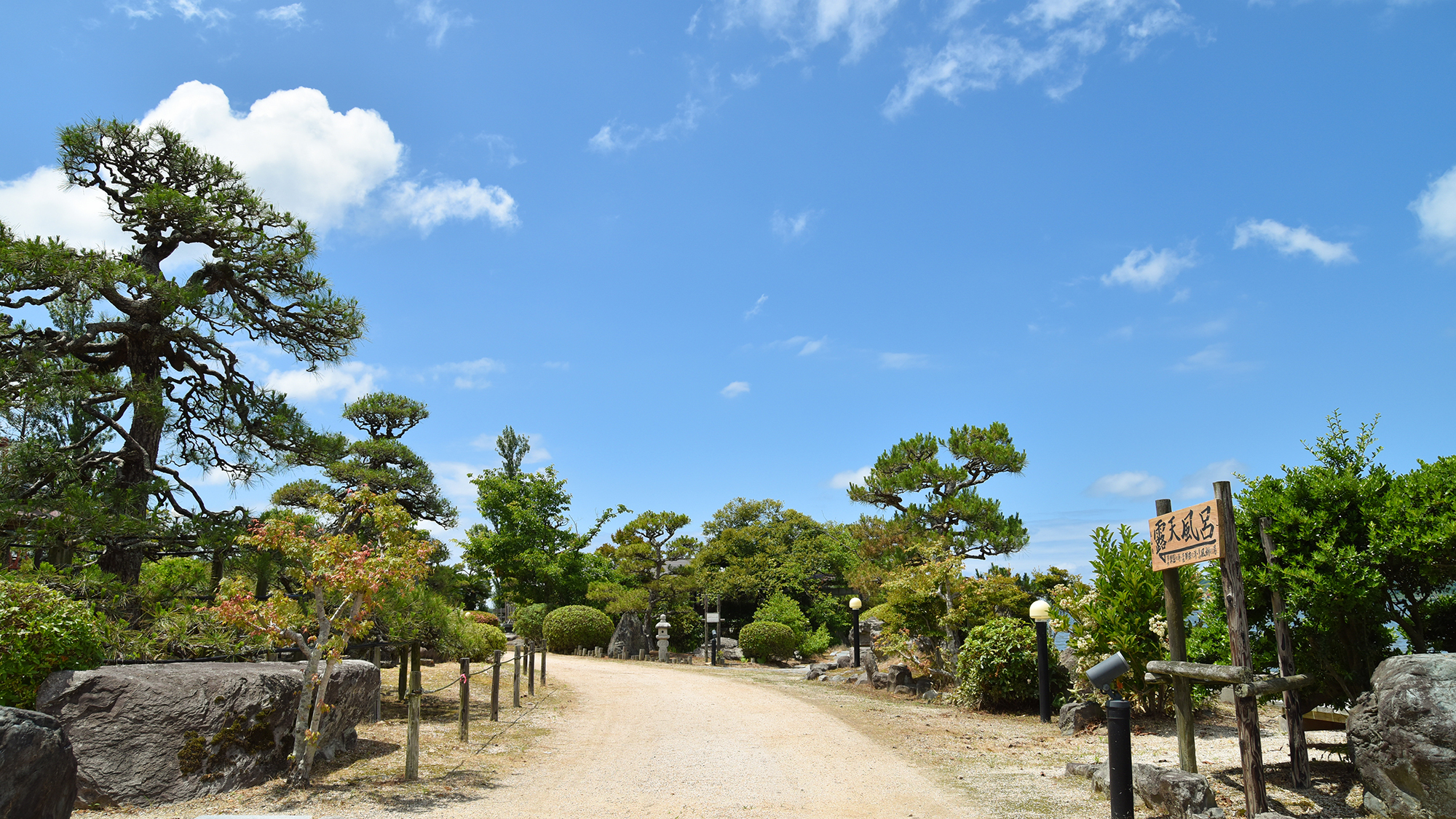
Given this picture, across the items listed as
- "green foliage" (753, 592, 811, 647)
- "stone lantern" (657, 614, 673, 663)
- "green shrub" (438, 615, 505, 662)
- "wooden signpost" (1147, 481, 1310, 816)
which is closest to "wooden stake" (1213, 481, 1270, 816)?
"wooden signpost" (1147, 481, 1310, 816)

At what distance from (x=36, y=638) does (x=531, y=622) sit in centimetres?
2217

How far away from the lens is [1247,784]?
19.9ft

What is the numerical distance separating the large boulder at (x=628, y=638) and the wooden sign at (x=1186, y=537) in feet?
70.5

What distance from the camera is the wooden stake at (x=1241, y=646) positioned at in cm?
600

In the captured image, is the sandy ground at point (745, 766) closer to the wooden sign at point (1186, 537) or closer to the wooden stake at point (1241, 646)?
the wooden stake at point (1241, 646)

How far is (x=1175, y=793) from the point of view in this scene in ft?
19.9

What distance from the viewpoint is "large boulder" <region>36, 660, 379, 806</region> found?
6453mm

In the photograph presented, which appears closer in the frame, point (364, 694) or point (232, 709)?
point (232, 709)

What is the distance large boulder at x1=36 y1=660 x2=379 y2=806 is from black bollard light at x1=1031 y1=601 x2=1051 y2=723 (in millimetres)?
9964

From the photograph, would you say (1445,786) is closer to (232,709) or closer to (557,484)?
(232,709)

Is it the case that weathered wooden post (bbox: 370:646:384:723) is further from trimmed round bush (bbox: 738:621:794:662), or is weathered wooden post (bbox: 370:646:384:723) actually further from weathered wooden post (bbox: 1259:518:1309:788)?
trimmed round bush (bbox: 738:621:794:662)

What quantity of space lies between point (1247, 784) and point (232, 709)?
8.87 m

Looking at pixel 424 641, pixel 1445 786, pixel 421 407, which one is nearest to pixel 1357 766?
pixel 1445 786

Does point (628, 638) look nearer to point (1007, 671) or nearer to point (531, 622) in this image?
point (531, 622)
